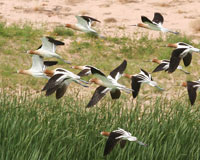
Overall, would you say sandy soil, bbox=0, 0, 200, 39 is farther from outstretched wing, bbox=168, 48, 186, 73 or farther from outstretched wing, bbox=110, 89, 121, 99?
outstretched wing, bbox=168, 48, 186, 73

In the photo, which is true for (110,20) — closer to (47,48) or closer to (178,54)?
(47,48)

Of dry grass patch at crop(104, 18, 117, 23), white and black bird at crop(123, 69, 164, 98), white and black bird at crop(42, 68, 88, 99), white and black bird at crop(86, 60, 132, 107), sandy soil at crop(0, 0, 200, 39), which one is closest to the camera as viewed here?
white and black bird at crop(86, 60, 132, 107)

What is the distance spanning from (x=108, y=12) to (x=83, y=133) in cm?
1123

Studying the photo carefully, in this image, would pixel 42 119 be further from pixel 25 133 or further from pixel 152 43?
pixel 152 43

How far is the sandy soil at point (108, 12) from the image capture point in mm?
14945

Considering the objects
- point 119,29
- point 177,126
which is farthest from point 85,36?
point 177,126

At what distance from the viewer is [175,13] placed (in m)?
17.1

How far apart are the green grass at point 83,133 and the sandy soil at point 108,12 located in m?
7.69

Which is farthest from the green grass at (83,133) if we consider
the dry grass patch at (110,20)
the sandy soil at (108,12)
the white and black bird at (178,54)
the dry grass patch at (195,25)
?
the dry grass patch at (110,20)

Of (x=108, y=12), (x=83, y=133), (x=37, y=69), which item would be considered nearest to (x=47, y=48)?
(x=37, y=69)

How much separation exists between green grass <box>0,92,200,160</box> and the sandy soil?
25.2ft

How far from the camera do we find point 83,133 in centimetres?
603

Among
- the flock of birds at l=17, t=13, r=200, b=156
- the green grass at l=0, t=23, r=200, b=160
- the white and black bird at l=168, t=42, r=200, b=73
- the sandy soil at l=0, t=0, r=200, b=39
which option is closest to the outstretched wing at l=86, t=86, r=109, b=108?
the flock of birds at l=17, t=13, r=200, b=156

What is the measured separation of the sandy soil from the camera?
49.0ft
